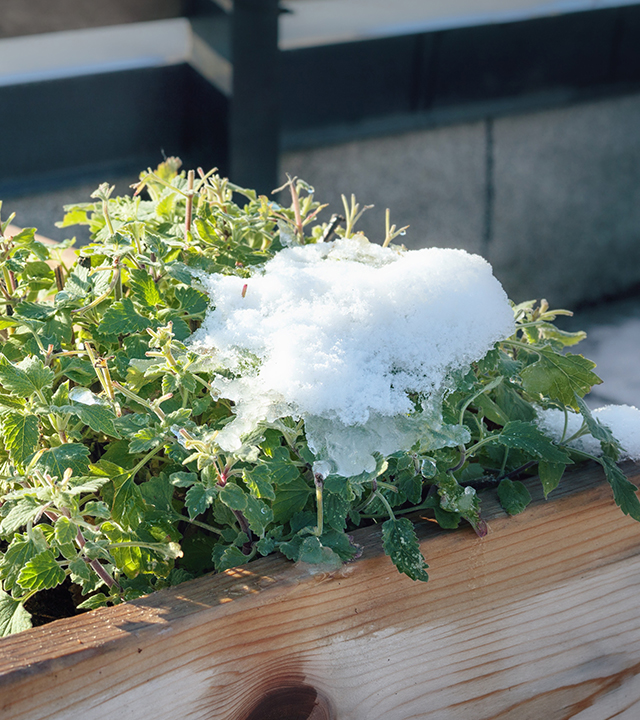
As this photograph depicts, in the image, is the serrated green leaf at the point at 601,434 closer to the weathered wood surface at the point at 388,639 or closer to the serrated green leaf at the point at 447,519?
the weathered wood surface at the point at 388,639

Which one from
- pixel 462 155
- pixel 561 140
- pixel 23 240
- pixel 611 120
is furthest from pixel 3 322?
pixel 611 120

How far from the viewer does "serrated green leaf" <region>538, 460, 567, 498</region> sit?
63 cm

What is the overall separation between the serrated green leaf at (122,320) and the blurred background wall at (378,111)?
6.40ft

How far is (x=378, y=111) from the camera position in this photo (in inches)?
115

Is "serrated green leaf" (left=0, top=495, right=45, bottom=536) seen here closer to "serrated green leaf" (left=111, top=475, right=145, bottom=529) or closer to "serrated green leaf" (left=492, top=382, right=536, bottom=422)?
"serrated green leaf" (left=111, top=475, right=145, bottom=529)

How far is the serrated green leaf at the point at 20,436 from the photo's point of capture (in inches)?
21.6

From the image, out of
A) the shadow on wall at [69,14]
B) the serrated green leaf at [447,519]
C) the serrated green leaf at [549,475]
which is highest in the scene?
the shadow on wall at [69,14]

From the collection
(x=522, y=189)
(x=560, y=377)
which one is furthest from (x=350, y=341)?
(x=522, y=189)

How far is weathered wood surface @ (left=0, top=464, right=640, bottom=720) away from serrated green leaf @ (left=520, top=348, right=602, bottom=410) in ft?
0.30

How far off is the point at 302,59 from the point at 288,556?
2.53 metres

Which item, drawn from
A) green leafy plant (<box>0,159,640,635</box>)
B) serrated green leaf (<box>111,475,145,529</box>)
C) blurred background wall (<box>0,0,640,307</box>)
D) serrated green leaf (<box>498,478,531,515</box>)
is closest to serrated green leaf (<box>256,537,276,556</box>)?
green leafy plant (<box>0,159,640,635</box>)

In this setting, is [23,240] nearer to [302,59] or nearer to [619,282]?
[302,59]

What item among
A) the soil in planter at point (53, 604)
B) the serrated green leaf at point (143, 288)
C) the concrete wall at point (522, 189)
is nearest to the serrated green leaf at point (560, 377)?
the serrated green leaf at point (143, 288)

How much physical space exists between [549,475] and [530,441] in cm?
4
